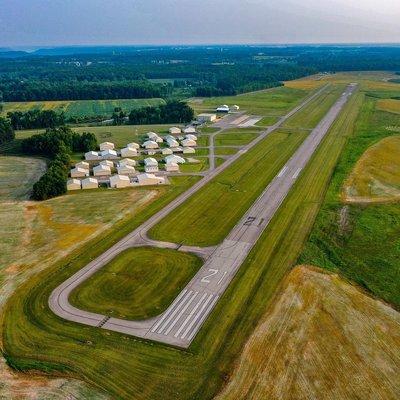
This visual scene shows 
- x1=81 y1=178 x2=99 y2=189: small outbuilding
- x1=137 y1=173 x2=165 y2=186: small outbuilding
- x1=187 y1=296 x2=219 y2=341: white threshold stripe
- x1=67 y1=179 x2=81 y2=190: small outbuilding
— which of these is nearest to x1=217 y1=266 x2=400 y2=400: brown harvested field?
x1=187 y1=296 x2=219 y2=341: white threshold stripe

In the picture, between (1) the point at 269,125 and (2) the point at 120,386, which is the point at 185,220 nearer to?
(2) the point at 120,386

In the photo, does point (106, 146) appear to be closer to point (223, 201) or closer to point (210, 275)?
point (223, 201)

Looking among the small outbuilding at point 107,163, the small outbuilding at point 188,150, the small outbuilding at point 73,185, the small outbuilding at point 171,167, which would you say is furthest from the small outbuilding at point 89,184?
the small outbuilding at point 188,150

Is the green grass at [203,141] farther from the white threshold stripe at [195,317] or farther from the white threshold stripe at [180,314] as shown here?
the white threshold stripe at [195,317]

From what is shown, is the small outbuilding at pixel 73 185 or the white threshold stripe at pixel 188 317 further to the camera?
the small outbuilding at pixel 73 185

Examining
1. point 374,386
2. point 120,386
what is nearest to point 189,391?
point 120,386

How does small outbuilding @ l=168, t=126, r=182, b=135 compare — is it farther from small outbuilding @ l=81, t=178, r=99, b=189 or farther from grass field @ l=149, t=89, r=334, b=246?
small outbuilding @ l=81, t=178, r=99, b=189
